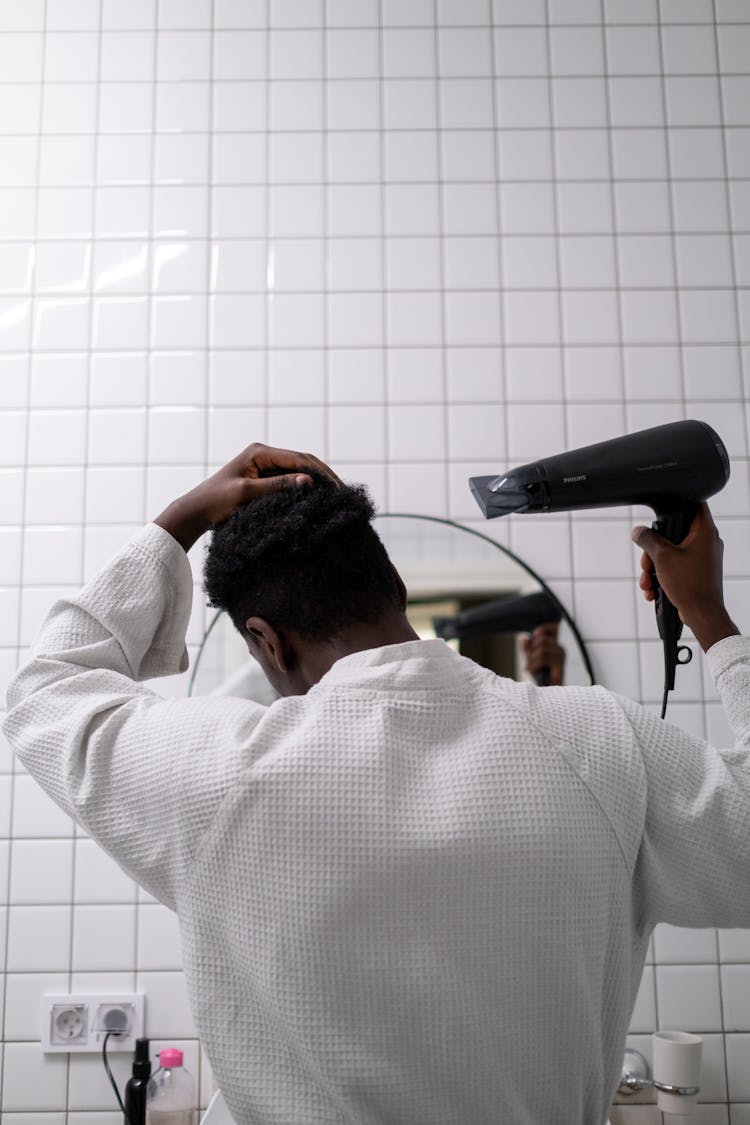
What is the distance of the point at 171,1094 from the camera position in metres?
1.66

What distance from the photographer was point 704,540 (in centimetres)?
108

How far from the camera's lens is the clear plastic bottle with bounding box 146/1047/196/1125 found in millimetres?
1646

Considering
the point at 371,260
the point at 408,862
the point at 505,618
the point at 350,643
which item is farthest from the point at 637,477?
the point at 371,260

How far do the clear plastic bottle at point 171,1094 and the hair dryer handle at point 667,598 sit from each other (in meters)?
1.06

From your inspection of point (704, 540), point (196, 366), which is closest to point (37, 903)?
point (196, 366)

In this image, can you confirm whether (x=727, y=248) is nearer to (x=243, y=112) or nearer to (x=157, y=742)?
(x=243, y=112)

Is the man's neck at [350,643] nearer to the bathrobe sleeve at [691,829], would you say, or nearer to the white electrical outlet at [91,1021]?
the bathrobe sleeve at [691,829]

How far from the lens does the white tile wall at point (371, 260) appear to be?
1939 millimetres

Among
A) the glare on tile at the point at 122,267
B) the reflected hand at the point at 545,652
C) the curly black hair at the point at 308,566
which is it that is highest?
the glare on tile at the point at 122,267

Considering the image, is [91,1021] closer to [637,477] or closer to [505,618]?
[505,618]

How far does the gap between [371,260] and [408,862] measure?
148 centimetres

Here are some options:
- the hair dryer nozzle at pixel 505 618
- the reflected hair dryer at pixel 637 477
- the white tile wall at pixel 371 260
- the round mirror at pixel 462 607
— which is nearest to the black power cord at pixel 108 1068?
the white tile wall at pixel 371 260

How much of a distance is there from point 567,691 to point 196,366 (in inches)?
51.4

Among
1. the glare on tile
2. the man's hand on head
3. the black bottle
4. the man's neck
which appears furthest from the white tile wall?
the man's neck
